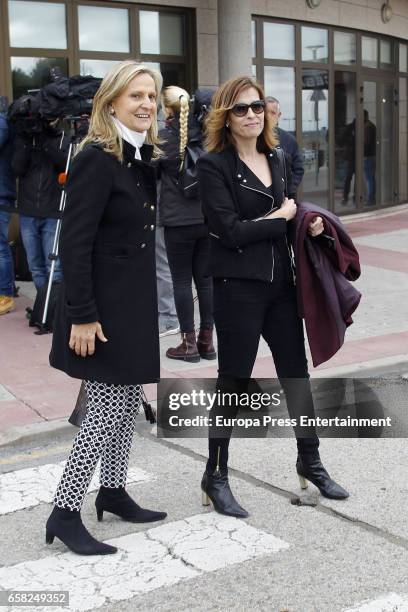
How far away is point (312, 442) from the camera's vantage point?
430 centimetres

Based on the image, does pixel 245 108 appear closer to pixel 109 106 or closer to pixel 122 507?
pixel 109 106

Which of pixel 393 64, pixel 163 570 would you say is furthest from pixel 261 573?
pixel 393 64

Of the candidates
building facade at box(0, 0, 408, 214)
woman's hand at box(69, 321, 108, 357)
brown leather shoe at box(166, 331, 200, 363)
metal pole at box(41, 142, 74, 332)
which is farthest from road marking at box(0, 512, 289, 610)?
building facade at box(0, 0, 408, 214)

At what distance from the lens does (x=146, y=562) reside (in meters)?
3.71

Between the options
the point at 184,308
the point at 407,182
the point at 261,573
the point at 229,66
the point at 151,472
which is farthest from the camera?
the point at 407,182

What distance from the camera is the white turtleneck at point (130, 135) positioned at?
12.2 feet

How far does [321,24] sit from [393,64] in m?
2.88

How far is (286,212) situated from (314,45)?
1183 centimetres

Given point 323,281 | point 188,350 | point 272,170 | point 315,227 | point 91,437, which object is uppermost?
point 272,170

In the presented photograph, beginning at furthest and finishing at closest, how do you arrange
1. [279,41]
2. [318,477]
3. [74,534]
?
[279,41]
[318,477]
[74,534]

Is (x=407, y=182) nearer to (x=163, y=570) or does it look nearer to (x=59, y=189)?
(x=59, y=189)

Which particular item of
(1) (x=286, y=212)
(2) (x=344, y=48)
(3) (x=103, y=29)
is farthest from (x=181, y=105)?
(2) (x=344, y=48)

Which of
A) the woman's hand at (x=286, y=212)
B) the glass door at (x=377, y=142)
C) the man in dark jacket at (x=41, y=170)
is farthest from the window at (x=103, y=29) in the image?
the woman's hand at (x=286, y=212)

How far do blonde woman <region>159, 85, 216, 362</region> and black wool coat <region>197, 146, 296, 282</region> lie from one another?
2356 mm
